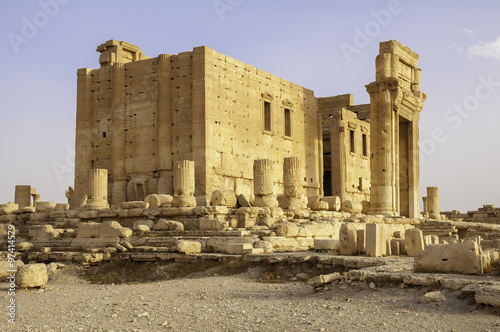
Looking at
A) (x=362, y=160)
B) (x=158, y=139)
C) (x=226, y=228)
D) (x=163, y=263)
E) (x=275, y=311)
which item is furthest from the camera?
(x=362, y=160)

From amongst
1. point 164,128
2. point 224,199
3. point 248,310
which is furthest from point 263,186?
point 248,310

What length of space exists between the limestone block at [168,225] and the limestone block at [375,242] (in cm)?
610

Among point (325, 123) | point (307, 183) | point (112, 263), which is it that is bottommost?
point (112, 263)

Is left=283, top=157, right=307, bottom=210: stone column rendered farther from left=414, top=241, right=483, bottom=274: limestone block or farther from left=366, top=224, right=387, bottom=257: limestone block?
left=414, top=241, right=483, bottom=274: limestone block

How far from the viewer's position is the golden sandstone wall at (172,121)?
23.1 m

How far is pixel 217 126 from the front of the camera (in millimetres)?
23422

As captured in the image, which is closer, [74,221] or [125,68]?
[74,221]

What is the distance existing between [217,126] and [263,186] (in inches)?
201

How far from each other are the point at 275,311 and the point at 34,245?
10.9 metres

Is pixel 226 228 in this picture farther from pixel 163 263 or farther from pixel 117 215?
pixel 117 215

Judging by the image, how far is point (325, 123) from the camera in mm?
33781

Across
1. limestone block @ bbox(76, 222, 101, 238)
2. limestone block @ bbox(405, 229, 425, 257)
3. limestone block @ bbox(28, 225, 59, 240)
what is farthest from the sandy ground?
limestone block @ bbox(28, 225, 59, 240)

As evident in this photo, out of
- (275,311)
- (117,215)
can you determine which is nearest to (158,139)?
(117,215)

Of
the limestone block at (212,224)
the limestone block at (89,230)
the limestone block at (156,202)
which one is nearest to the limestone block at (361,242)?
the limestone block at (212,224)
